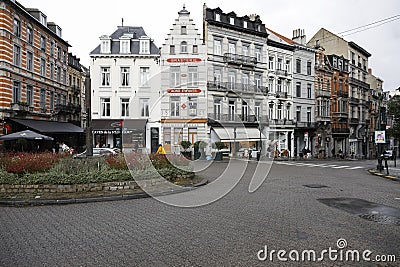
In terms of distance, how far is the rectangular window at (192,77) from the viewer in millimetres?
31688

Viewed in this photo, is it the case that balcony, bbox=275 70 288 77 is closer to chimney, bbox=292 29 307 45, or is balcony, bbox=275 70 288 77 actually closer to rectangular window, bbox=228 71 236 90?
rectangular window, bbox=228 71 236 90

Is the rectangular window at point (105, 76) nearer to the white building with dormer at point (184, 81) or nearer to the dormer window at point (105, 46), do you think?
the dormer window at point (105, 46)

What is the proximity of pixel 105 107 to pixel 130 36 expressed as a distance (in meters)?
8.11

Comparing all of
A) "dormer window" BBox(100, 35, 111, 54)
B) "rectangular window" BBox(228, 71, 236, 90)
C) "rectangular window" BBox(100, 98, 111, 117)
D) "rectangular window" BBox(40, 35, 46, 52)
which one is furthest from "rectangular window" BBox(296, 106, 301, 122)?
"rectangular window" BBox(40, 35, 46, 52)

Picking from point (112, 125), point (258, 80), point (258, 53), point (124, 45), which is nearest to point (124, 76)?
point (124, 45)

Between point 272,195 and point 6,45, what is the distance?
2480cm

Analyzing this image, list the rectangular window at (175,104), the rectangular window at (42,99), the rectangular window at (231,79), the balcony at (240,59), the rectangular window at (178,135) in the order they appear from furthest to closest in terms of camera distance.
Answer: the rectangular window at (231,79)
the balcony at (240,59)
the rectangular window at (42,99)
the rectangular window at (175,104)
the rectangular window at (178,135)

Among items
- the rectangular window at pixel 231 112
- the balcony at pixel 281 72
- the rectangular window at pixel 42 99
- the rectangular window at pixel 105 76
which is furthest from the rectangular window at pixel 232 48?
the rectangular window at pixel 42 99

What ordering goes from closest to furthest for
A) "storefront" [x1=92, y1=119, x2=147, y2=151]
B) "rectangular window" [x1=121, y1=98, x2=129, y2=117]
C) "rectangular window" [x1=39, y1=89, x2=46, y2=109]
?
"storefront" [x1=92, y1=119, x2=147, y2=151], "rectangular window" [x1=39, y1=89, x2=46, y2=109], "rectangular window" [x1=121, y1=98, x2=129, y2=117]

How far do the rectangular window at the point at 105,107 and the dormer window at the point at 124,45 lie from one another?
541cm

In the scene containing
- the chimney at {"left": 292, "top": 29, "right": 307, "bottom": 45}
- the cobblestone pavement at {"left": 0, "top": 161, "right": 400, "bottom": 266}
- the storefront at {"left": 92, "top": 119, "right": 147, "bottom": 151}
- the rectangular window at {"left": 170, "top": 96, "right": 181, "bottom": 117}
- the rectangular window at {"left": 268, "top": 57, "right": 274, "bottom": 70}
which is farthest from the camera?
the chimney at {"left": 292, "top": 29, "right": 307, "bottom": 45}

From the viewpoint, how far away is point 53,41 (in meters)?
34.5

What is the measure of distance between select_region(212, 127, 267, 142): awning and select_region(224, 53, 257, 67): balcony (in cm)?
784

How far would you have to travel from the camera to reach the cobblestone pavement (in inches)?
191
